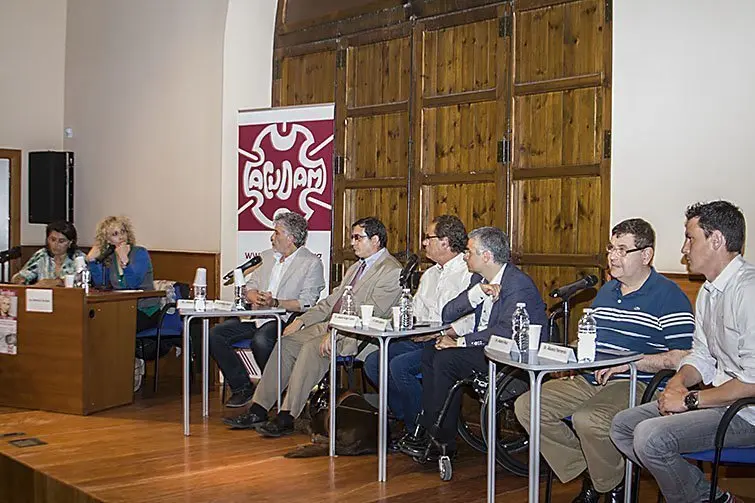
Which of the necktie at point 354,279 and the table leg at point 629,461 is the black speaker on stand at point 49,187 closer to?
the necktie at point 354,279

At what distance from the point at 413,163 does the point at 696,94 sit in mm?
2149

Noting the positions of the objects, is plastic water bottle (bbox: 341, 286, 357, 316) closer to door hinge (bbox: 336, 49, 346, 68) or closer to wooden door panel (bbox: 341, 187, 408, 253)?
wooden door panel (bbox: 341, 187, 408, 253)

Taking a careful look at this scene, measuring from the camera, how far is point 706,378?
3.89m

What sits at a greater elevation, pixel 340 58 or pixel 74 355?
pixel 340 58

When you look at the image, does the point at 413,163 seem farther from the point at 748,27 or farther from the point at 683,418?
the point at 683,418

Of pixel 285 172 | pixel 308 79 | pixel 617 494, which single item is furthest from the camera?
pixel 308 79

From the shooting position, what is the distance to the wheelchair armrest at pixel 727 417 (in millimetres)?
3439

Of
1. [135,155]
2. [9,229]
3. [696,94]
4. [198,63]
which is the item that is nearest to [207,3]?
[198,63]

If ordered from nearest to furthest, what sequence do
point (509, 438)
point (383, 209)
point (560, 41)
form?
point (509, 438)
point (560, 41)
point (383, 209)

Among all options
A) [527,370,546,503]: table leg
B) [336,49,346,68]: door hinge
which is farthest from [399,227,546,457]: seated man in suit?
[336,49,346,68]: door hinge

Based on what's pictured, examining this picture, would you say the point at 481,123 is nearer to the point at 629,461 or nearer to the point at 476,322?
the point at 476,322

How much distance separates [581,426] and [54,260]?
189 inches

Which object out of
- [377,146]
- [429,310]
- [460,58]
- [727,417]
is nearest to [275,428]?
[429,310]

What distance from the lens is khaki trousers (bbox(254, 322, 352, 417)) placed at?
228 inches
